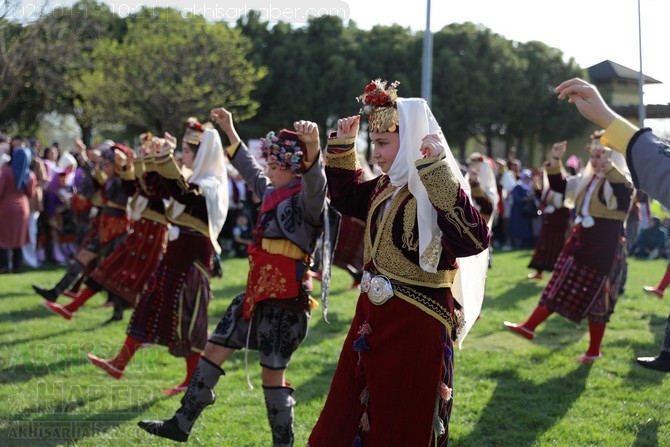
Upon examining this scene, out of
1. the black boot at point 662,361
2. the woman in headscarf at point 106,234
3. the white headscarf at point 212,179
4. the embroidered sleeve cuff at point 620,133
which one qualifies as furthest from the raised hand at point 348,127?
the woman in headscarf at point 106,234

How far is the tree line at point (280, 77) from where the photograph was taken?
2220cm

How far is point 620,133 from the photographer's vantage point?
Result: 2.54 meters

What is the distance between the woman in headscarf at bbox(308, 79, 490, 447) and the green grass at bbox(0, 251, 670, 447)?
167 centimetres

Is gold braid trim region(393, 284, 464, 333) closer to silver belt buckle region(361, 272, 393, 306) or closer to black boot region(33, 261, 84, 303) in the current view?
silver belt buckle region(361, 272, 393, 306)

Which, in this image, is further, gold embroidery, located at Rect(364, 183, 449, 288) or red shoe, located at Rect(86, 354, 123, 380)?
red shoe, located at Rect(86, 354, 123, 380)

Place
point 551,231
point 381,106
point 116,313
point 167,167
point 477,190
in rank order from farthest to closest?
1. point 551,231
2. point 477,190
3. point 116,313
4. point 167,167
5. point 381,106

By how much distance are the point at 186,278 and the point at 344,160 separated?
227 centimetres

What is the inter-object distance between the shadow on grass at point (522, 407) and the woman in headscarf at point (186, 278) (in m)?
2.00

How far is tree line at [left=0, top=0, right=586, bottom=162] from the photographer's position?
22.2 m

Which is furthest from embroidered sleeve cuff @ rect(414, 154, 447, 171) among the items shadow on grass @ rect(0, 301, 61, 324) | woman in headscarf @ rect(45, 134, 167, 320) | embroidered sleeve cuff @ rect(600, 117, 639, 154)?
shadow on grass @ rect(0, 301, 61, 324)

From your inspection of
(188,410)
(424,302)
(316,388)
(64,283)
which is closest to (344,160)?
(424,302)

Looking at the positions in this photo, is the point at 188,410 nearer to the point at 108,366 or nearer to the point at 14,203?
the point at 108,366

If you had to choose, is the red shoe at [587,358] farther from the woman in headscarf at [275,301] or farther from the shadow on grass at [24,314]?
the shadow on grass at [24,314]

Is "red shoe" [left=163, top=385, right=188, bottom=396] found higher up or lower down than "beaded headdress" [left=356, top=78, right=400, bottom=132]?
lower down
